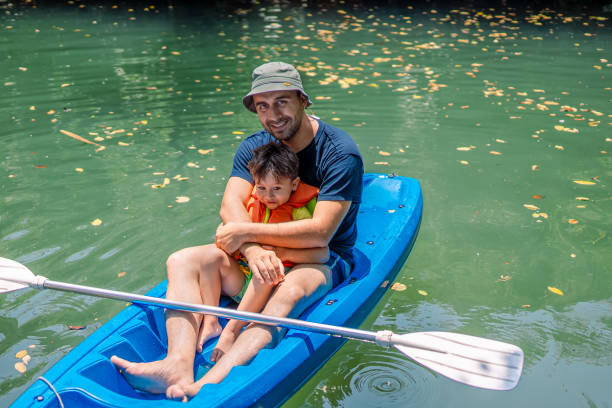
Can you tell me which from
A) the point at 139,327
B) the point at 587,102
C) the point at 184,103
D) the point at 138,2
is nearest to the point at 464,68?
the point at 587,102

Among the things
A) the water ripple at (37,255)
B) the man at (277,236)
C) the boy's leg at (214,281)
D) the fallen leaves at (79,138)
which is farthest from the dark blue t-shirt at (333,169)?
the fallen leaves at (79,138)

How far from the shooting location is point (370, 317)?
358cm

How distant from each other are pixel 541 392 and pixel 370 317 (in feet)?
3.39

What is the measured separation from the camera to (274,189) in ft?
10.2

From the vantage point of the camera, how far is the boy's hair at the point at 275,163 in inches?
120

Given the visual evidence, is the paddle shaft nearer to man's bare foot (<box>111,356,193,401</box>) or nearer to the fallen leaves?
man's bare foot (<box>111,356,193,401</box>)

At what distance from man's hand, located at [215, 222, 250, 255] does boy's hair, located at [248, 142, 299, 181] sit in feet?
0.88

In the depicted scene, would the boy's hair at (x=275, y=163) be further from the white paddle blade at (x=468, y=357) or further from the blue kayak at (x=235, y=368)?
the white paddle blade at (x=468, y=357)

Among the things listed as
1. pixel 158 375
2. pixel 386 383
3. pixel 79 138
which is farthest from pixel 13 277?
pixel 79 138

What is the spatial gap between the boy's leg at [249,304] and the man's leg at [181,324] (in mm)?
151

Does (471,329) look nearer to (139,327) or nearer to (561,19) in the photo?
(139,327)

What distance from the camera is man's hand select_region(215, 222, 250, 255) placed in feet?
9.98

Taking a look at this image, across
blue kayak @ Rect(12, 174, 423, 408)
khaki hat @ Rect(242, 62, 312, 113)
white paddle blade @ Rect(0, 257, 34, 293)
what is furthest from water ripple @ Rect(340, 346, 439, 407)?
white paddle blade @ Rect(0, 257, 34, 293)

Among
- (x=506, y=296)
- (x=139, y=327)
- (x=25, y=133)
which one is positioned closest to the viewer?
(x=139, y=327)
